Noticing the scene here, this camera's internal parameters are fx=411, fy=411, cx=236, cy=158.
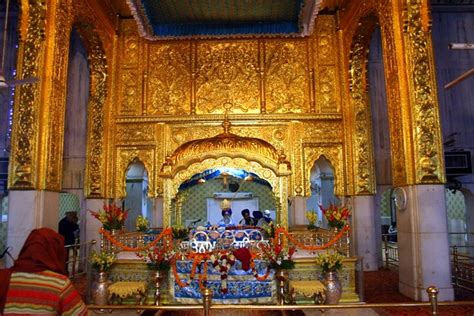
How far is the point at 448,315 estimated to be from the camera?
562 centimetres

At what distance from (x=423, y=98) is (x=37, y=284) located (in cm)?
645

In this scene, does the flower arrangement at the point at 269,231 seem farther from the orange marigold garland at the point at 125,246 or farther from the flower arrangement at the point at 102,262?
the flower arrangement at the point at 102,262

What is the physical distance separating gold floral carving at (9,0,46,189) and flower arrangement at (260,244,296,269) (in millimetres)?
3818

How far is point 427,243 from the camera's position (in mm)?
6582

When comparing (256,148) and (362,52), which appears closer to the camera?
(256,148)

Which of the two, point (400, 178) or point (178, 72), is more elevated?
point (178, 72)

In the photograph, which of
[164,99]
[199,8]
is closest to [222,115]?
[164,99]

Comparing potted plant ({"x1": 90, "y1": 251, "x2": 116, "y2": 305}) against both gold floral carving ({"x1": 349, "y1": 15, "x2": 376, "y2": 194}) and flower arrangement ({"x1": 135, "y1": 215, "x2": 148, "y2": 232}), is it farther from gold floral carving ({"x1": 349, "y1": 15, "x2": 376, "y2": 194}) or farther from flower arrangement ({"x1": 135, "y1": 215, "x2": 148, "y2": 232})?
gold floral carving ({"x1": 349, "y1": 15, "x2": 376, "y2": 194})

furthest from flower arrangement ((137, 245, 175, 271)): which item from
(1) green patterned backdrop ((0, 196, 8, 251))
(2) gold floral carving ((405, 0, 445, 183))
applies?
(1) green patterned backdrop ((0, 196, 8, 251))

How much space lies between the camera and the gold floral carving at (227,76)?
418 inches

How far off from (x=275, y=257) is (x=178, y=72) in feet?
20.0

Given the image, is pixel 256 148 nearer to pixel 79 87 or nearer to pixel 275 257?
pixel 275 257

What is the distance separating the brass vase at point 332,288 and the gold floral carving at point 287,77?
→ 5244 millimetres

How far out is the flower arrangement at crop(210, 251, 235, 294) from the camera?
6362 millimetres
